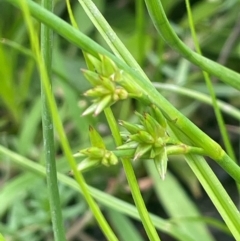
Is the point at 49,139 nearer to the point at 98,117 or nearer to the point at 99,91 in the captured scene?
the point at 99,91

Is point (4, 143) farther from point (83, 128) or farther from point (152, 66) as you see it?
point (152, 66)

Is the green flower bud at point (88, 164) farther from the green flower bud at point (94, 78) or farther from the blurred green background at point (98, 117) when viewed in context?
the blurred green background at point (98, 117)

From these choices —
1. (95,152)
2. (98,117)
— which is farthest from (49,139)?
(98,117)

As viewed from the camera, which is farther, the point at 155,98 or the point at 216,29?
the point at 216,29

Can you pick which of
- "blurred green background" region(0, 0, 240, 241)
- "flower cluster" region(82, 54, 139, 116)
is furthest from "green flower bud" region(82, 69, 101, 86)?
"blurred green background" region(0, 0, 240, 241)

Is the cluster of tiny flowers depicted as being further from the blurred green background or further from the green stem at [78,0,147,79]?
the blurred green background

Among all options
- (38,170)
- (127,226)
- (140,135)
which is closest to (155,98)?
(140,135)
